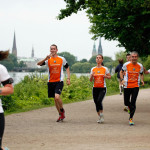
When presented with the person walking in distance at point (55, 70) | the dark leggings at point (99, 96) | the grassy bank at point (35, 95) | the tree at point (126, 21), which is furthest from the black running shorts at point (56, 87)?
the tree at point (126, 21)

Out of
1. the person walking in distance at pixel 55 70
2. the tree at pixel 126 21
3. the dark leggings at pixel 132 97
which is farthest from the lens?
the tree at pixel 126 21

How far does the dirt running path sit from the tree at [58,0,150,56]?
334cm

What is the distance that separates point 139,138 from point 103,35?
759cm

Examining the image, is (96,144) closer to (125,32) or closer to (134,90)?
(134,90)

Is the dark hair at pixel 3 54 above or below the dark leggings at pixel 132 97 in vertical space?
above

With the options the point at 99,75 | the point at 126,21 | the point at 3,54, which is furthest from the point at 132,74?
the point at 3,54

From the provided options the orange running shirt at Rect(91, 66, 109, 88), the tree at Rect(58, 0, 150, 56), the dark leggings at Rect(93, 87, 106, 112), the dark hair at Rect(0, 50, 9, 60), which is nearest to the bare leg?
the dark leggings at Rect(93, 87, 106, 112)

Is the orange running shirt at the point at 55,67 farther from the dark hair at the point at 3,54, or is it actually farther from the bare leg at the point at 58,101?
the dark hair at the point at 3,54

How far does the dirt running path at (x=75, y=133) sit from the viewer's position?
254 inches

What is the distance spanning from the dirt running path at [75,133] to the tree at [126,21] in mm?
3344

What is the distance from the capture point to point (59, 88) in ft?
31.9

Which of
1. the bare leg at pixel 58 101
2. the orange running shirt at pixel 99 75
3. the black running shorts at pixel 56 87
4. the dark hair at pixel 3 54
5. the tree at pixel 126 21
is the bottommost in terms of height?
the bare leg at pixel 58 101

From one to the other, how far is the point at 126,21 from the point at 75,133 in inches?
235

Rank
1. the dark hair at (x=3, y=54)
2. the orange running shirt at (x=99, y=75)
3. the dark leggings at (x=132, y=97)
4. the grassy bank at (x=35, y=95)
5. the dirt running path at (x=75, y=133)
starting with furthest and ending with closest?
the grassy bank at (x=35, y=95), the orange running shirt at (x=99, y=75), the dark leggings at (x=132, y=97), the dirt running path at (x=75, y=133), the dark hair at (x=3, y=54)
